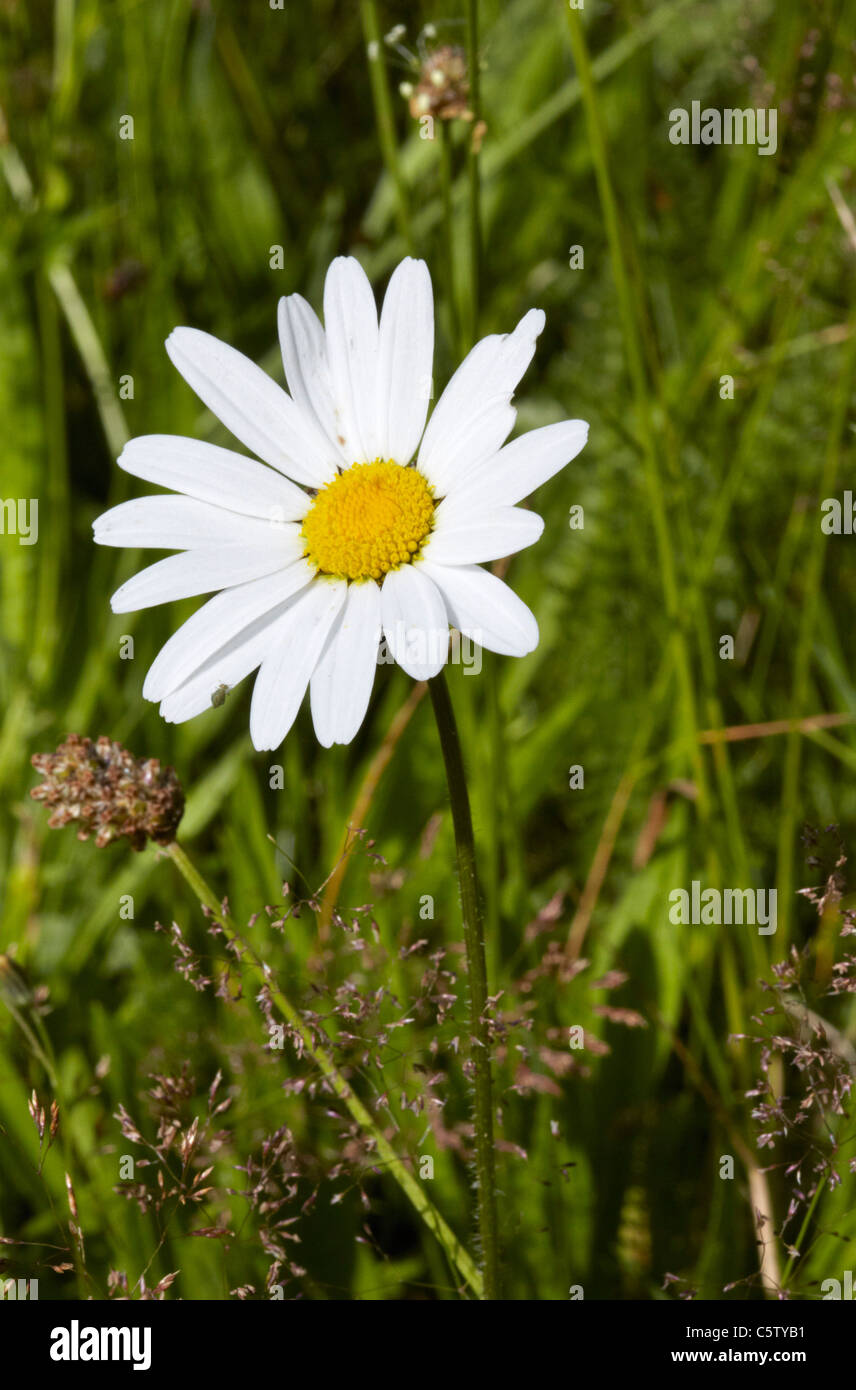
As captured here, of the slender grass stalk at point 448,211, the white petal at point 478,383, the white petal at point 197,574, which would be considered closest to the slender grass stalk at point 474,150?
the slender grass stalk at point 448,211

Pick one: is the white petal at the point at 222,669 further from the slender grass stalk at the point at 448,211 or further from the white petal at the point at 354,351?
the slender grass stalk at the point at 448,211

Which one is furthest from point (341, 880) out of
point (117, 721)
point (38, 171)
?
point (38, 171)

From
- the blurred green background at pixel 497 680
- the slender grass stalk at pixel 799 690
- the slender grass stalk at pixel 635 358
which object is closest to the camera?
the slender grass stalk at pixel 635 358

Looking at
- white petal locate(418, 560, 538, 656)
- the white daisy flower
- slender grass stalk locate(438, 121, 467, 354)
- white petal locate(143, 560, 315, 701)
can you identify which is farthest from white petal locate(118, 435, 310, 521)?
slender grass stalk locate(438, 121, 467, 354)

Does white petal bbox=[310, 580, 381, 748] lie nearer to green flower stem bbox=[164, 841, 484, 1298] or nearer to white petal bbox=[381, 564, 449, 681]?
white petal bbox=[381, 564, 449, 681]

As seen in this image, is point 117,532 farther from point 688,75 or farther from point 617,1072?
point 688,75
